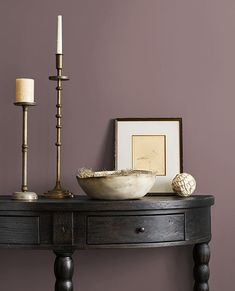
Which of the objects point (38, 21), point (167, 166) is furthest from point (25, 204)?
point (38, 21)

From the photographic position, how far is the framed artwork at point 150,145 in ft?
7.99

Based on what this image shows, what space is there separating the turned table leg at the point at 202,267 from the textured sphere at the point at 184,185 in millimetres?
220

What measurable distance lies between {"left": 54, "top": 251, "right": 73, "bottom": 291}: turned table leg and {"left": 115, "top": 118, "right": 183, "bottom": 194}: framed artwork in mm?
486

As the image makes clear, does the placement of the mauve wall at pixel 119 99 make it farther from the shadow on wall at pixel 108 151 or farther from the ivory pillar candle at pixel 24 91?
the ivory pillar candle at pixel 24 91

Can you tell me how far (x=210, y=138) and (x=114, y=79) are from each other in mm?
447

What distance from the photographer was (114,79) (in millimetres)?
2496

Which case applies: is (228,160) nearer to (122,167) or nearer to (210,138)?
(210,138)

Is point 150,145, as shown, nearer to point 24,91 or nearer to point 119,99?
point 119,99

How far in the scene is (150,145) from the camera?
96.4 inches

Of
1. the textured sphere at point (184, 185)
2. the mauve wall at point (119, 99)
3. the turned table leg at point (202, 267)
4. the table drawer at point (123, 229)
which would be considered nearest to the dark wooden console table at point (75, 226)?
the table drawer at point (123, 229)

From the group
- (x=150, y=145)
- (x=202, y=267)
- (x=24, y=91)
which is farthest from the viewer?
(x=150, y=145)

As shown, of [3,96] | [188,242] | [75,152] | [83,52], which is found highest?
[83,52]

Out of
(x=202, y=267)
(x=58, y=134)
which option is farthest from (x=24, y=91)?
(x=202, y=267)

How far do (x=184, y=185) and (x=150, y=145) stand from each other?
0.90 feet
